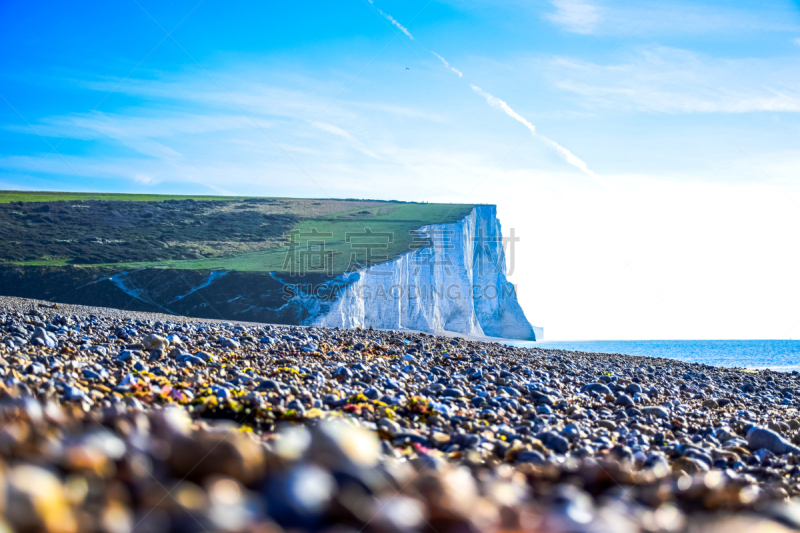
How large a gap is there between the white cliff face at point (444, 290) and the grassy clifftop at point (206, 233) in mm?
1574

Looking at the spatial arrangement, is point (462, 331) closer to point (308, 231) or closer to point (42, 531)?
point (308, 231)

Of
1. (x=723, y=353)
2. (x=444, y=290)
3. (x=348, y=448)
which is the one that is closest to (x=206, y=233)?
(x=444, y=290)

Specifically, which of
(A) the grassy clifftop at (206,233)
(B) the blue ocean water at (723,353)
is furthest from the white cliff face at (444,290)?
(B) the blue ocean water at (723,353)

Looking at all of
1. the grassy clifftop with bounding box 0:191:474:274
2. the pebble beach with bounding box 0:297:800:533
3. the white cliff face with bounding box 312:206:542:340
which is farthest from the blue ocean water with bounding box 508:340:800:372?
the pebble beach with bounding box 0:297:800:533

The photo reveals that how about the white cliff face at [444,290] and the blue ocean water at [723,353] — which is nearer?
the blue ocean water at [723,353]

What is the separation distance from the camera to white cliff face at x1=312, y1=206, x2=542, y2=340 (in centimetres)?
2833

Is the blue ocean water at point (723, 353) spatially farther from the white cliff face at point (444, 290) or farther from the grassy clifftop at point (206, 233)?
the grassy clifftop at point (206, 233)

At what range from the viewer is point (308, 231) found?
37844 mm

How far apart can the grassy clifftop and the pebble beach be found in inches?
895

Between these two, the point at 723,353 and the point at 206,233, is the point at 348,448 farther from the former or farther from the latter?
the point at 723,353

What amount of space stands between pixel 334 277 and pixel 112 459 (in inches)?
1008

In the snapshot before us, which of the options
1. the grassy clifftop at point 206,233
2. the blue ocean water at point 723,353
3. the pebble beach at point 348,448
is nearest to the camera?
the pebble beach at point 348,448

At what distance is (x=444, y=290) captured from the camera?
35656mm

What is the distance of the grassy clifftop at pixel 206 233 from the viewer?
97.8 ft
